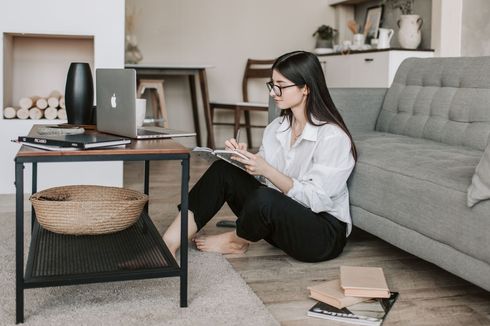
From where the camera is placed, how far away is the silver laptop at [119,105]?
197cm

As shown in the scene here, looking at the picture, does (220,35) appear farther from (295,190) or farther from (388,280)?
(388,280)

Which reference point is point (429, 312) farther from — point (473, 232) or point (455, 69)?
point (455, 69)

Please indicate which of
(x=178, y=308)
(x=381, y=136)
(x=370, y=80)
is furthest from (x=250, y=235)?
(x=370, y=80)

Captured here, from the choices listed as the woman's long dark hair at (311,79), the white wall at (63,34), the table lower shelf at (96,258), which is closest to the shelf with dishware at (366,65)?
the white wall at (63,34)

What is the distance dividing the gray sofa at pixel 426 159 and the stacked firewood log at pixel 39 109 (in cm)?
167

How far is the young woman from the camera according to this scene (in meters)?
2.16

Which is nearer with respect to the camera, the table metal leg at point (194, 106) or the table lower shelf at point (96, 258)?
the table lower shelf at point (96, 258)

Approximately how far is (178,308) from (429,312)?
0.74 metres

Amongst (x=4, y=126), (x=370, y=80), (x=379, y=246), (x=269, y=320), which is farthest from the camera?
(x=370, y=80)

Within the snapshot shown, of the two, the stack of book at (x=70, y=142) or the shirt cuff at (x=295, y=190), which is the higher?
the stack of book at (x=70, y=142)

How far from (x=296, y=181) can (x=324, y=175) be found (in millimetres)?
100

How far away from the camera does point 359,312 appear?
5.97ft

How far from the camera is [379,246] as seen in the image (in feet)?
8.61

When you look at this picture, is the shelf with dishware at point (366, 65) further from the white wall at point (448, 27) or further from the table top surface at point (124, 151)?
the table top surface at point (124, 151)
